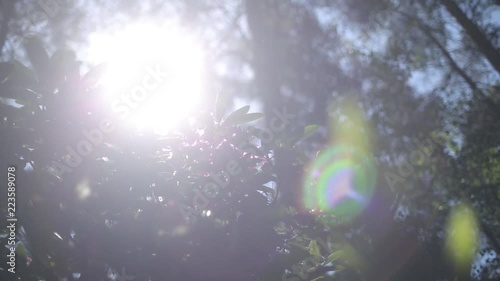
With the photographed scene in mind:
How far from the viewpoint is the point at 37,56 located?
2477 millimetres

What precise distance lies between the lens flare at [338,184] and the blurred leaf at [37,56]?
69.3 inches

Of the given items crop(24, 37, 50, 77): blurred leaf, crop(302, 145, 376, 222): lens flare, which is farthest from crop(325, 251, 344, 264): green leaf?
crop(24, 37, 50, 77): blurred leaf

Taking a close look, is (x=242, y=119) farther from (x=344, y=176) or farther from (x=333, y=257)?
(x=344, y=176)

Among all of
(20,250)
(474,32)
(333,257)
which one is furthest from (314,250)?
(474,32)

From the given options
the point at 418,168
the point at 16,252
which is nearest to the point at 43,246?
the point at 16,252

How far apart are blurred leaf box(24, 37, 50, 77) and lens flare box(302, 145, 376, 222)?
1.76 m

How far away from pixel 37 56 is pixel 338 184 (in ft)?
10.1

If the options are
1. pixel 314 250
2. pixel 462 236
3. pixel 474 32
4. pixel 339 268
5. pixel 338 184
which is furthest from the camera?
pixel 474 32

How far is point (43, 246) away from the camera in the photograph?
2311 mm

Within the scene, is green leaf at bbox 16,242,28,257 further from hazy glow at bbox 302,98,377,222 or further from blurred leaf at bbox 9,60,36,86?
hazy glow at bbox 302,98,377,222

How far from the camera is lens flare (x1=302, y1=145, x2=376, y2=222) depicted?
3135 millimetres

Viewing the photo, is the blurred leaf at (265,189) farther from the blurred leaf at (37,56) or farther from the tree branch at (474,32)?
the tree branch at (474,32)

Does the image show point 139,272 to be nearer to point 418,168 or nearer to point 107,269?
point 107,269

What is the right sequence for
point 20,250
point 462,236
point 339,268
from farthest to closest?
point 462,236
point 339,268
point 20,250
